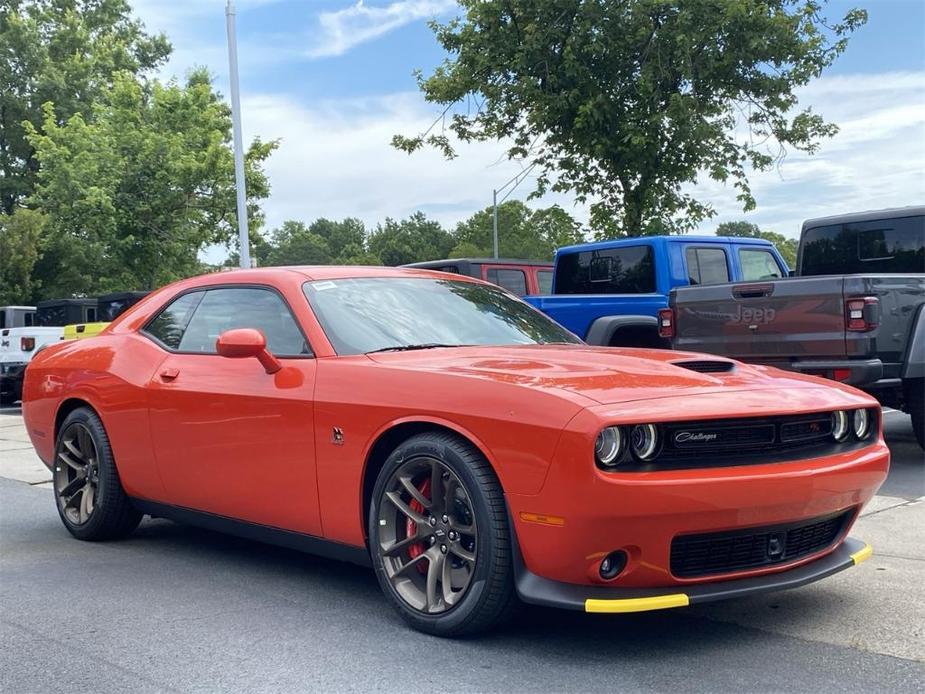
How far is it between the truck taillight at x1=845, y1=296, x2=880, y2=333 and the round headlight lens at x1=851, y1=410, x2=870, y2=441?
3.45m

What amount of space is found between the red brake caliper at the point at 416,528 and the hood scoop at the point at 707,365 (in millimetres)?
1118

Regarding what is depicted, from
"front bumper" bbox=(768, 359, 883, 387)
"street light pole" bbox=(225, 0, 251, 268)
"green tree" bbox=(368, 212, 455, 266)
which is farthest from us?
"green tree" bbox=(368, 212, 455, 266)

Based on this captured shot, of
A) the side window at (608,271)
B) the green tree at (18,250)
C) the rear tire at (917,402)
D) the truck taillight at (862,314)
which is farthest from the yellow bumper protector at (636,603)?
the green tree at (18,250)

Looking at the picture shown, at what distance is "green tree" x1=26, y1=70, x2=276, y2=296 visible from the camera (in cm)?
2677

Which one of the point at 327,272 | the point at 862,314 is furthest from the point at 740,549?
the point at 862,314

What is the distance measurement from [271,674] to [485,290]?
8.26 feet

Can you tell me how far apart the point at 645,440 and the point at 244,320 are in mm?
2332

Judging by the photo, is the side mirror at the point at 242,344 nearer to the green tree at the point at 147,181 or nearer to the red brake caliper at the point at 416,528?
the red brake caliper at the point at 416,528

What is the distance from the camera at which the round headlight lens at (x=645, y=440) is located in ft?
11.0

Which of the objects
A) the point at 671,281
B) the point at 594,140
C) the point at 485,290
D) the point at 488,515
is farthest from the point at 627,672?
the point at 594,140

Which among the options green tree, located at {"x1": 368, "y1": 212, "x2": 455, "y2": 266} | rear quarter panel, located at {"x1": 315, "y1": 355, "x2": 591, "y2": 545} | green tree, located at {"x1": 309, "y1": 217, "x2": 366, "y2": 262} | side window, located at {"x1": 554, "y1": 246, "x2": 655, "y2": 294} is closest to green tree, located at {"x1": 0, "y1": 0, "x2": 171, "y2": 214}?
side window, located at {"x1": 554, "y1": 246, "x2": 655, "y2": 294}

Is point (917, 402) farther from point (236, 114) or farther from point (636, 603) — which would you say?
point (236, 114)

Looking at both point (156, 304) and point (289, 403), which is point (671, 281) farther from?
point (289, 403)

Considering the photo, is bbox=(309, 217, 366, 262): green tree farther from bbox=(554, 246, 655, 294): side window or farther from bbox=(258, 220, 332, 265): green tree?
bbox=(554, 246, 655, 294): side window
